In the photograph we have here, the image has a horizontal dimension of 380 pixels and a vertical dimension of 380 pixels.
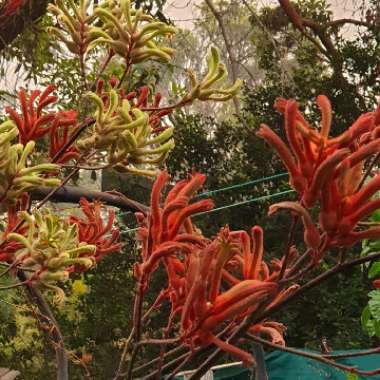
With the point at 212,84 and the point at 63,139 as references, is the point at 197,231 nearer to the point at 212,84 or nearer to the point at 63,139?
the point at 212,84

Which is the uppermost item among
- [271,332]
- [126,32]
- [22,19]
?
[22,19]

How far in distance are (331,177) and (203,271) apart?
13cm

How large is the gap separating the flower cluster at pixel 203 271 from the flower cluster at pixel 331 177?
0.23 ft

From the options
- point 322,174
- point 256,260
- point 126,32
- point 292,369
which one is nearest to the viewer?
point 322,174

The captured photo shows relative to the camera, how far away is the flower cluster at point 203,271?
71 cm

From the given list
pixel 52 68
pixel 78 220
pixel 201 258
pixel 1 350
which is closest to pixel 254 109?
pixel 52 68

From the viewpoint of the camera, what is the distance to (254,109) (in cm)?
762

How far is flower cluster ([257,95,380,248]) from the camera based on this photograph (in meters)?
0.69

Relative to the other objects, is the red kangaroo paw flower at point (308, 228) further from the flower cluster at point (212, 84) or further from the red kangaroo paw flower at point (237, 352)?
the flower cluster at point (212, 84)

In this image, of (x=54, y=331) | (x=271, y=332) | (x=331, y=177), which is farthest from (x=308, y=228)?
(x=54, y=331)

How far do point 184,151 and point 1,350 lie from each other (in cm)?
250

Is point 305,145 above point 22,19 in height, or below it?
below

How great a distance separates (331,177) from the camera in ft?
2.24

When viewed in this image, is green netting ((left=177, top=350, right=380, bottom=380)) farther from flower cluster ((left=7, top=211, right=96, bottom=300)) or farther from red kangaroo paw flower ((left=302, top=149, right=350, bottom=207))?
red kangaroo paw flower ((left=302, top=149, right=350, bottom=207))
